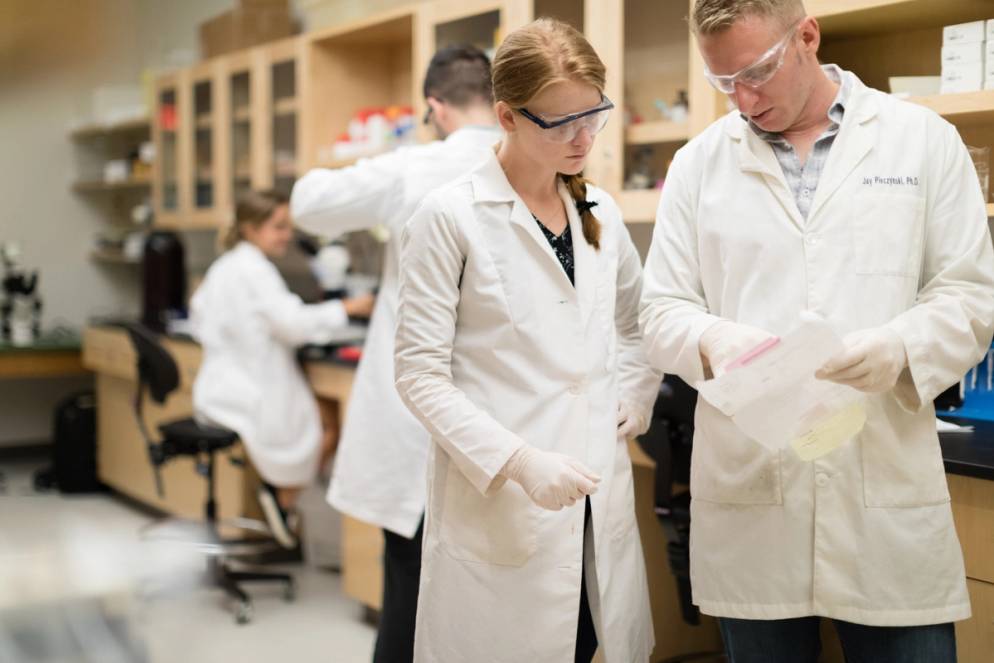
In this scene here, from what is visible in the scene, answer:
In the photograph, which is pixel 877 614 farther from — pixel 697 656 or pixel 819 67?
pixel 697 656

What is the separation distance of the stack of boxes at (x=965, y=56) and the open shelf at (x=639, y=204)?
72 cm

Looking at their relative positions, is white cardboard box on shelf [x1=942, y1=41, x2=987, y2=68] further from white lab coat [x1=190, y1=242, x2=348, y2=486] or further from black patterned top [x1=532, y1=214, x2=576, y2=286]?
white lab coat [x1=190, y1=242, x2=348, y2=486]

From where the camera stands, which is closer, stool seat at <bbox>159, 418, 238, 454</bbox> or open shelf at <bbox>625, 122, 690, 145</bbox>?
open shelf at <bbox>625, 122, 690, 145</bbox>

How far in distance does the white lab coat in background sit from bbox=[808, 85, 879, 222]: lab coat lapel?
836 millimetres

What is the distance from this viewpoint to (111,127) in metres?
5.22

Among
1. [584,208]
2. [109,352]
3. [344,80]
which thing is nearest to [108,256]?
[109,352]

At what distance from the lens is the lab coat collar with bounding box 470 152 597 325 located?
1372 mm

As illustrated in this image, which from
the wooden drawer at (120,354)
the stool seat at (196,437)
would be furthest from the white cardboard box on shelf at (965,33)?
the wooden drawer at (120,354)

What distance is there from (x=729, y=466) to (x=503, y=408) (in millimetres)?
300

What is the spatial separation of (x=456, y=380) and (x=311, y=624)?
1976mm

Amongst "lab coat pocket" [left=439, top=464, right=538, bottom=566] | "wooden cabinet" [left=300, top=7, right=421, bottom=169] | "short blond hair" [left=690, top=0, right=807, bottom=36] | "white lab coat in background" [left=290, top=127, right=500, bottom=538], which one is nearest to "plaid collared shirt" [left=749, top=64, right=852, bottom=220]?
"short blond hair" [left=690, top=0, right=807, bottom=36]

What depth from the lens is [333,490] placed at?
222 centimetres

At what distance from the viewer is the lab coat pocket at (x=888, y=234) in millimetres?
1231

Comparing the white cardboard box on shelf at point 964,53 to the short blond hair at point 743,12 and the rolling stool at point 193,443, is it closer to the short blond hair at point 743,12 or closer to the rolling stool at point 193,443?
A: the short blond hair at point 743,12
